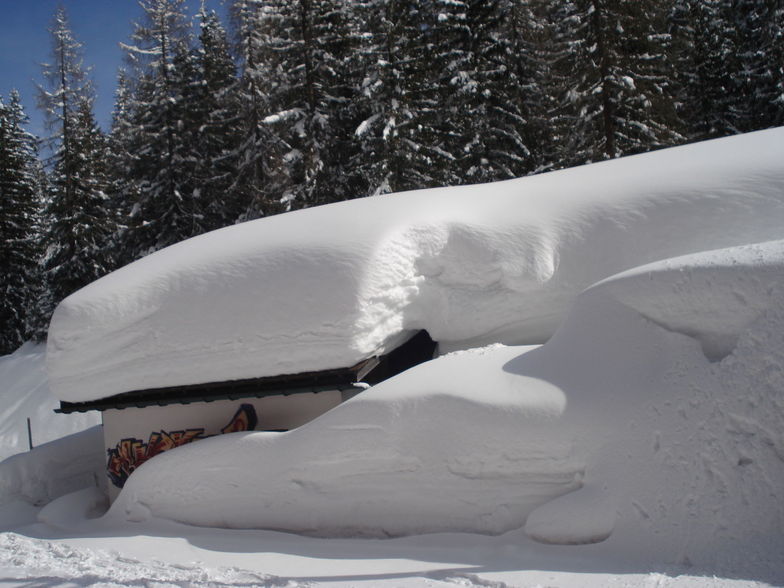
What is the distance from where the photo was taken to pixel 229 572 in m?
4.86

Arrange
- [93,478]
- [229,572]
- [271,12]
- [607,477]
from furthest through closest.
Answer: [271,12] < [93,478] < [229,572] < [607,477]

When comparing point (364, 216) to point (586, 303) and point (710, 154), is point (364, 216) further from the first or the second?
point (710, 154)

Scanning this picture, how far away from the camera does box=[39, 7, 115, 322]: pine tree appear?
80.6 ft

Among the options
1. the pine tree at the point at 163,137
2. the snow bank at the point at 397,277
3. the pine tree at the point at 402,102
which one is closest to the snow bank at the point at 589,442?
the snow bank at the point at 397,277

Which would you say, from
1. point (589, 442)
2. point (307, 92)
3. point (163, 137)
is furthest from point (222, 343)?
point (163, 137)

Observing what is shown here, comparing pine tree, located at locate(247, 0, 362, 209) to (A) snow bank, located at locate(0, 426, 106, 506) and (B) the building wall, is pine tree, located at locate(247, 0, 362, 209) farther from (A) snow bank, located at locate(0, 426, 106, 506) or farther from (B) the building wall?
(B) the building wall

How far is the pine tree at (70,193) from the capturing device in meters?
24.6

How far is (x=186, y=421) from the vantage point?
8.17 metres

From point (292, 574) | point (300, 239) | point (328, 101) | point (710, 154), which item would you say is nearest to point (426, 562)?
point (292, 574)

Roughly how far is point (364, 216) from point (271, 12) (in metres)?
14.6

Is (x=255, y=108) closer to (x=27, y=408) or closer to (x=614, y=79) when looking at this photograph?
(x=614, y=79)

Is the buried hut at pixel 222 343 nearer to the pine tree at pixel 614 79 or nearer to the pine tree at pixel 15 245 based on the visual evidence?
the pine tree at pixel 614 79

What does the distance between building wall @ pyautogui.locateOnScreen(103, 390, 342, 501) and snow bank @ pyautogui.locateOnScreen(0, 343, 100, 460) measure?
10.4m

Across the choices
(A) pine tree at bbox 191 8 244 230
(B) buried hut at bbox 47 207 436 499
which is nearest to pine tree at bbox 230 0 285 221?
(A) pine tree at bbox 191 8 244 230
